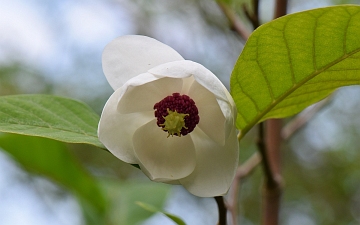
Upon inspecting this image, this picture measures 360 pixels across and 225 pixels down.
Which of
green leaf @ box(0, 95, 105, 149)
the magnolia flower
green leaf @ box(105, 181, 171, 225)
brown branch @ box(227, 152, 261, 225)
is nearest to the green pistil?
the magnolia flower

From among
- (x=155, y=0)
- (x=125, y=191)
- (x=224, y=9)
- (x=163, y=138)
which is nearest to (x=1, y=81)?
(x=155, y=0)

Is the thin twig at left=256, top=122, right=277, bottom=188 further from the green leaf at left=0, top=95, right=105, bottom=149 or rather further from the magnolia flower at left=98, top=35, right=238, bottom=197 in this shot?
the green leaf at left=0, top=95, right=105, bottom=149

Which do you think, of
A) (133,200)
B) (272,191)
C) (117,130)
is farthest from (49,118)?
(133,200)

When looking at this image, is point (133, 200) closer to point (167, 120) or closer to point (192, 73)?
point (167, 120)

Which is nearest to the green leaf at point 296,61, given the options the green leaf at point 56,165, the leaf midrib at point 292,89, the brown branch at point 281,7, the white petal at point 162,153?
the leaf midrib at point 292,89

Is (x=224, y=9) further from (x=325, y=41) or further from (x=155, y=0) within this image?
(x=155, y=0)
